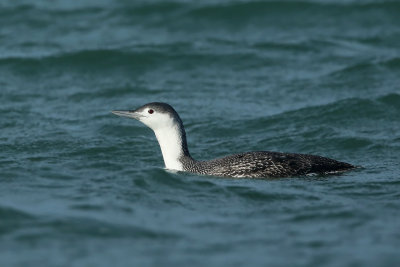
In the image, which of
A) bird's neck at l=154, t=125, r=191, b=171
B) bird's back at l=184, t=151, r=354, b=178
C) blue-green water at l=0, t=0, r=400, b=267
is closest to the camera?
blue-green water at l=0, t=0, r=400, b=267

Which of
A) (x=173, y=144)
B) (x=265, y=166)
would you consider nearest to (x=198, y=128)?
(x=173, y=144)

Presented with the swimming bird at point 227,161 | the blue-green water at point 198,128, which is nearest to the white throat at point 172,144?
the swimming bird at point 227,161

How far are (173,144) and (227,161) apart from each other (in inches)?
31.9

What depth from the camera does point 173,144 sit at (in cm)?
1124

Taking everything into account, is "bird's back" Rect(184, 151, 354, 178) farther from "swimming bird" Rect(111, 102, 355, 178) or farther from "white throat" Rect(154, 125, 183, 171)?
"white throat" Rect(154, 125, 183, 171)

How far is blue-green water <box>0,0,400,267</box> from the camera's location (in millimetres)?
→ 8430

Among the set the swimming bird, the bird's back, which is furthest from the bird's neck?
the bird's back

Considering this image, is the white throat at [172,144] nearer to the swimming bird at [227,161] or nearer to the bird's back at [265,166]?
the swimming bird at [227,161]

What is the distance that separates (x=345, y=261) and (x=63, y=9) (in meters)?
15.3

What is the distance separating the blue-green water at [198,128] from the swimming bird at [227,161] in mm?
187

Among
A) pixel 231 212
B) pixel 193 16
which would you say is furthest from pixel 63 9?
pixel 231 212

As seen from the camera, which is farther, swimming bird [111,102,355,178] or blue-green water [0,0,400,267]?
swimming bird [111,102,355,178]

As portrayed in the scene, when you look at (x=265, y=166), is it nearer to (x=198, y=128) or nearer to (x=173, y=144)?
(x=173, y=144)

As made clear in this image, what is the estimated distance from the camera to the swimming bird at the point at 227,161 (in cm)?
1072
